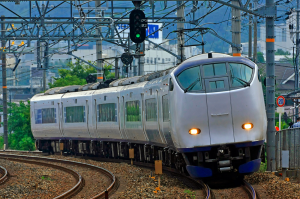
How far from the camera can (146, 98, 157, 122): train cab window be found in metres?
16.8

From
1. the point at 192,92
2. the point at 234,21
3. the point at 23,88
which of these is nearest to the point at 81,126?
the point at 234,21

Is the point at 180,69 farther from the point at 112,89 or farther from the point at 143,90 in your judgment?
the point at 112,89

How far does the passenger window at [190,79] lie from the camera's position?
42.4 ft

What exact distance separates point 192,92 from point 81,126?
14.4 m

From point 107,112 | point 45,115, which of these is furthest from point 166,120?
point 45,115

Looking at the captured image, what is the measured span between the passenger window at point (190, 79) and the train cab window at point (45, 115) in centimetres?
1664

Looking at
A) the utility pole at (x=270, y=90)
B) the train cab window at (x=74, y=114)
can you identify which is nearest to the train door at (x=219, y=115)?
the utility pole at (x=270, y=90)

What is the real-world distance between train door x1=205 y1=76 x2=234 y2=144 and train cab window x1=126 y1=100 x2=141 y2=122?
6.81 m

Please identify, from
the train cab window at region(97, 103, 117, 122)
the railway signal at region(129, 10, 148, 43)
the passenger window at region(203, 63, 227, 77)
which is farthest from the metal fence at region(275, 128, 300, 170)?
the train cab window at region(97, 103, 117, 122)

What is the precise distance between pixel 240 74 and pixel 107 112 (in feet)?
37.0

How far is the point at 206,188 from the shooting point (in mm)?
12758

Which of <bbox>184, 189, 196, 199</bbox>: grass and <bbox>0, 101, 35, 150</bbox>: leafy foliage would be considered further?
<bbox>0, 101, 35, 150</bbox>: leafy foliage

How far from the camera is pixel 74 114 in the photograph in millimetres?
27141

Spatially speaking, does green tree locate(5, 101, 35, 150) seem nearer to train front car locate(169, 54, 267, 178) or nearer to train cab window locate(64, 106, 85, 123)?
train cab window locate(64, 106, 85, 123)
